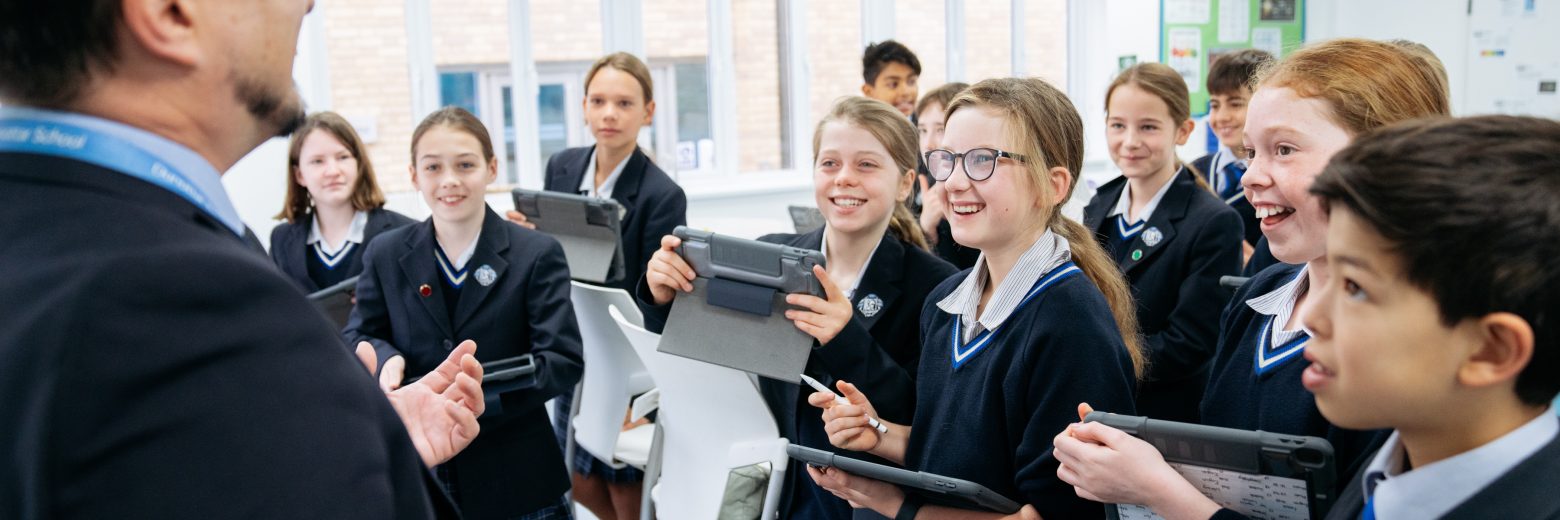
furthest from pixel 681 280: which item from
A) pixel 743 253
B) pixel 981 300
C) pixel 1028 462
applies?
pixel 1028 462

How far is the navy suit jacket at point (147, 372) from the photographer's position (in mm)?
725

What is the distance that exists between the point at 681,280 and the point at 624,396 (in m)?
1.00

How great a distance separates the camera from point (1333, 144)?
135 cm

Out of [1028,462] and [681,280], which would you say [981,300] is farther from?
[681,280]

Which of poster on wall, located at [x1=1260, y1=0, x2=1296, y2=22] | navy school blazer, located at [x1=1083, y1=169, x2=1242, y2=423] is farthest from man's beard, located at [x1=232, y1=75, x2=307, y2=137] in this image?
poster on wall, located at [x1=1260, y1=0, x2=1296, y2=22]

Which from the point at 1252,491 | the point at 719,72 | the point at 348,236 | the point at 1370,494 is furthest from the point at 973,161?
the point at 719,72

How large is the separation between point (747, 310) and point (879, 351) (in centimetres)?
24

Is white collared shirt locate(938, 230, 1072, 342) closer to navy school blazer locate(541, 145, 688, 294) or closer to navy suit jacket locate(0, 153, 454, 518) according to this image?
navy suit jacket locate(0, 153, 454, 518)

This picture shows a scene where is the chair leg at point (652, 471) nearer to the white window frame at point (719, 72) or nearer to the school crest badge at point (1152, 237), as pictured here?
the school crest badge at point (1152, 237)

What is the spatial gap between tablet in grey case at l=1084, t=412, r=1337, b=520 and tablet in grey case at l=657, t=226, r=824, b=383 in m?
0.68

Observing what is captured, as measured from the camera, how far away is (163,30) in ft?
2.58

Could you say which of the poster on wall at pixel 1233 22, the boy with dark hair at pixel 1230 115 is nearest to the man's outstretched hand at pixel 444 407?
the boy with dark hair at pixel 1230 115

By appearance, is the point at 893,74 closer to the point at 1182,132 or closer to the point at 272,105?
the point at 1182,132

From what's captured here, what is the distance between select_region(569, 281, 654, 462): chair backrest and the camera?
290 centimetres
